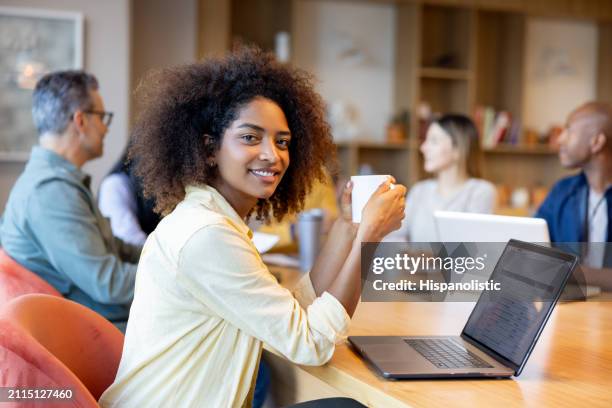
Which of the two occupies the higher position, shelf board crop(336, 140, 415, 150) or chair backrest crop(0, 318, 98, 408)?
shelf board crop(336, 140, 415, 150)

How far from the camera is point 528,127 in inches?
225

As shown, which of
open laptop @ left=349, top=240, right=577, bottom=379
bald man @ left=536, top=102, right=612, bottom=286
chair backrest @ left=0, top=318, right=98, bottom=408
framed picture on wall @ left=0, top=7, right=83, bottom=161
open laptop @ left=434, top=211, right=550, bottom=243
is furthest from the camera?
framed picture on wall @ left=0, top=7, right=83, bottom=161

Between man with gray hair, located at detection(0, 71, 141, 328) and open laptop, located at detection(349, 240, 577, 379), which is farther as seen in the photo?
man with gray hair, located at detection(0, 71, 141, 328)

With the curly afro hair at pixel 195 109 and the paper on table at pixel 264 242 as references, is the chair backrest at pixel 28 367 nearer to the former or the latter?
the curly afro hair at pixel 195 109

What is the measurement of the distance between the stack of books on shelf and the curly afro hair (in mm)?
4000

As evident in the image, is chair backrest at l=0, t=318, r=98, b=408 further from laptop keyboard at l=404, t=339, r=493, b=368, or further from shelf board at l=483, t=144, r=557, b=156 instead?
shelf board at l=483, t=144, r=557, b=156

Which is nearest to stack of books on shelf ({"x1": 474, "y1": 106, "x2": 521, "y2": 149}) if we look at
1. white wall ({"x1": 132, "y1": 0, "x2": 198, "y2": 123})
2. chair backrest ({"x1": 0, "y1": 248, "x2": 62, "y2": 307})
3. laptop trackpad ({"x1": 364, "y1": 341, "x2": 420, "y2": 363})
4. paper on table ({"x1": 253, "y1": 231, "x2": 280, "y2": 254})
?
white wall ({"x1": 132, "y1": 0, "x2": 198, "y2": 123})

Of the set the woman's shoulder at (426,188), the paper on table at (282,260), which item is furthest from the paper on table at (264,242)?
the woman's shoulder at (426,188)

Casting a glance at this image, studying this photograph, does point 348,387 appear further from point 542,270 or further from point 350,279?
point 542,270

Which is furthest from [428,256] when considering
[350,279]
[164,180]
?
[164,180]

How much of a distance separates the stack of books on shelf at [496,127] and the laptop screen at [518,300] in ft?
13.3

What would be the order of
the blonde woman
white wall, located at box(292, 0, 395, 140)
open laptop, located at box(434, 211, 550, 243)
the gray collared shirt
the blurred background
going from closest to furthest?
open laptop, located at box(434, 211, 550, 243)
the gray collared shirt
the blonde woman
the blurred background
white wall, located at box(292, 0, 395, 140)

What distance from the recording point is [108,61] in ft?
13.1

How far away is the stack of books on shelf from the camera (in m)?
5.35
